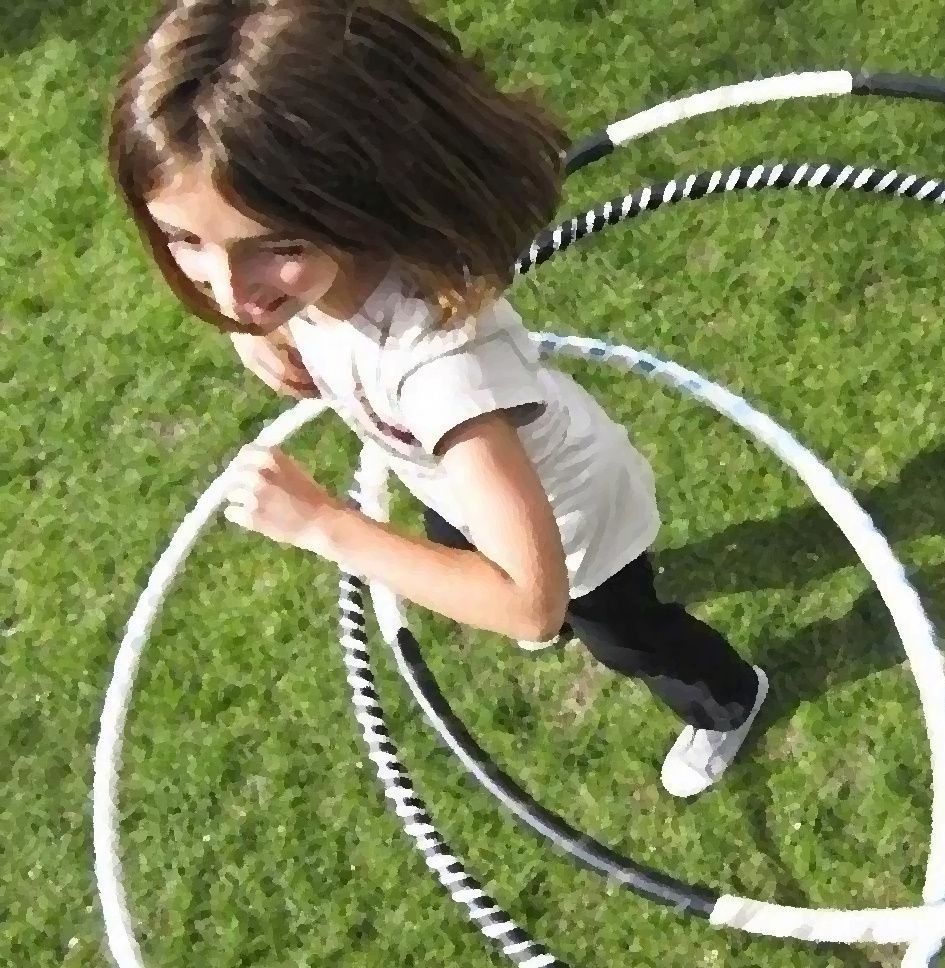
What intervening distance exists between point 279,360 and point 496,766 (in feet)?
3.14

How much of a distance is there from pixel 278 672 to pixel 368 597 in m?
Answer: 0.22

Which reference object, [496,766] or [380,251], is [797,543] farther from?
[380,251]

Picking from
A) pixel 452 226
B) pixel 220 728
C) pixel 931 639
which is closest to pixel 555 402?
pixel 452 226

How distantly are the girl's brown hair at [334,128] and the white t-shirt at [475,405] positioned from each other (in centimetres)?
5

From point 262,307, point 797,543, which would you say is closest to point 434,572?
point 262,307

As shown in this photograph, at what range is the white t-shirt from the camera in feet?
3.70

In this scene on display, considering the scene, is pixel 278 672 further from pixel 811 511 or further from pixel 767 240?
pixel 767 240

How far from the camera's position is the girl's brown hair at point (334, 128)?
981mm

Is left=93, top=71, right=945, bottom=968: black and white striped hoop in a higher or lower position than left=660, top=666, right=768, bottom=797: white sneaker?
higher

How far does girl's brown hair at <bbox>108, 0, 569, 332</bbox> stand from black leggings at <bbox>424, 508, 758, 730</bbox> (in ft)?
1.88

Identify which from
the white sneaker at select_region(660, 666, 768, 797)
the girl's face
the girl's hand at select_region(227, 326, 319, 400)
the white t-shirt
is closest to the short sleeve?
the white t-shirt

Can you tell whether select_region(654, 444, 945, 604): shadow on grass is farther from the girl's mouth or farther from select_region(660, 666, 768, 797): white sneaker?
the girl's mouth

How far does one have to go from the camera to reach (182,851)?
2.17 metres

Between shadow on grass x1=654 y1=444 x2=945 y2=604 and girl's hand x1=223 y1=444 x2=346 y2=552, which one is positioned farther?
shadow on grass x1=654 y1=444 x2=945 y2=604
